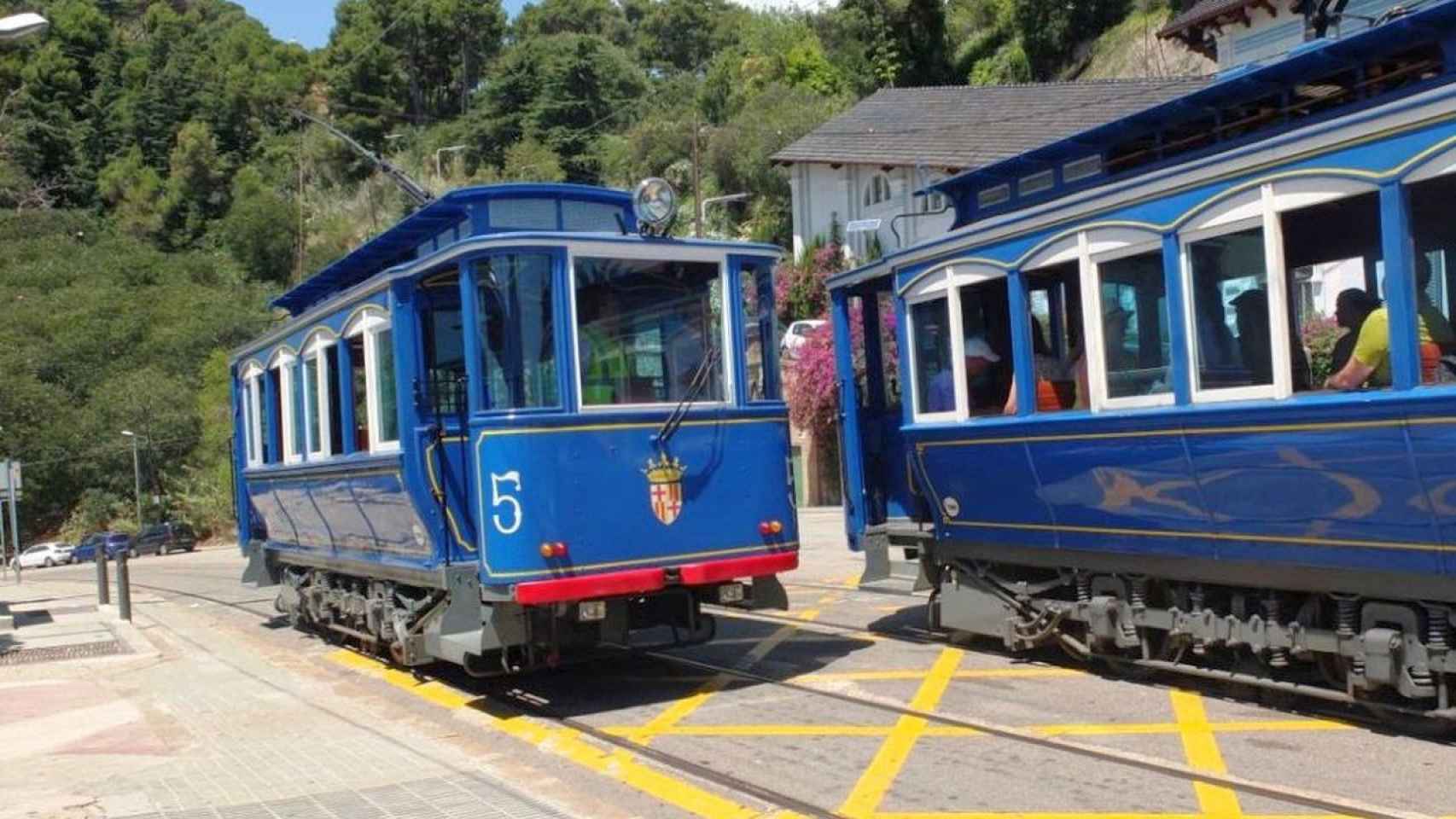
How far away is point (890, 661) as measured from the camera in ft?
34.1

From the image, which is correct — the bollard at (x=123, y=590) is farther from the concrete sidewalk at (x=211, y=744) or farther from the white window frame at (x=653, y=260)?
the white window frame at (x=653, y=260)

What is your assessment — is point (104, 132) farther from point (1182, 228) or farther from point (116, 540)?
point (1182, 228)

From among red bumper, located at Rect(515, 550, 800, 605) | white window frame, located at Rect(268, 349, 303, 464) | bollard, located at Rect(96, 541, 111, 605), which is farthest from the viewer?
bollard, located at Rect(96, 541, 111, 605)

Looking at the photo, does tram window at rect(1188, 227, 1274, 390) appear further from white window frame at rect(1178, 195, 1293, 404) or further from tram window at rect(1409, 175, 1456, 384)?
tram window at rect(1409, 175, 1456, 384)

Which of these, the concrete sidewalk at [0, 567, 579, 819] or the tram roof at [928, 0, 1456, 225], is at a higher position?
the tram roof at [928, 0, 1456, 225]

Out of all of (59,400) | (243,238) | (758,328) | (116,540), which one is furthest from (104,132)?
(758,328)

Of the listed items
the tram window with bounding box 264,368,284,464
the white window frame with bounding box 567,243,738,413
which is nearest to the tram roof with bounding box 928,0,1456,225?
the white window frame with bounding box 567,243,738,413

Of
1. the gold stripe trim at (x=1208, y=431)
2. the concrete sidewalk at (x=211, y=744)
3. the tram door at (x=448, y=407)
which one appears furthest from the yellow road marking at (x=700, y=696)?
the gold stripe trim at (x=1208, y=431)

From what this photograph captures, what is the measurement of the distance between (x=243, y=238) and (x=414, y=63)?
719 inches

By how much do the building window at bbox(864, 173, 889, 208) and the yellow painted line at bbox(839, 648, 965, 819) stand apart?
31535mm

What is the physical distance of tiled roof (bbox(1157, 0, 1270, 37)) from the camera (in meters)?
28.4

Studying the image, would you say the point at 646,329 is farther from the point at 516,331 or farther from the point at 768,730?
the point at 768,730

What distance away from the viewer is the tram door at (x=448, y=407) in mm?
9344

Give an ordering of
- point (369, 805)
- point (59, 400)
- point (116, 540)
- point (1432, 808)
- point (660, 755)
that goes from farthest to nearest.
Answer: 1. point (59, 400)
2. point (116, 540)
3. point (660, 755)
4. point (369, 805)
5. point (1432, 808)
